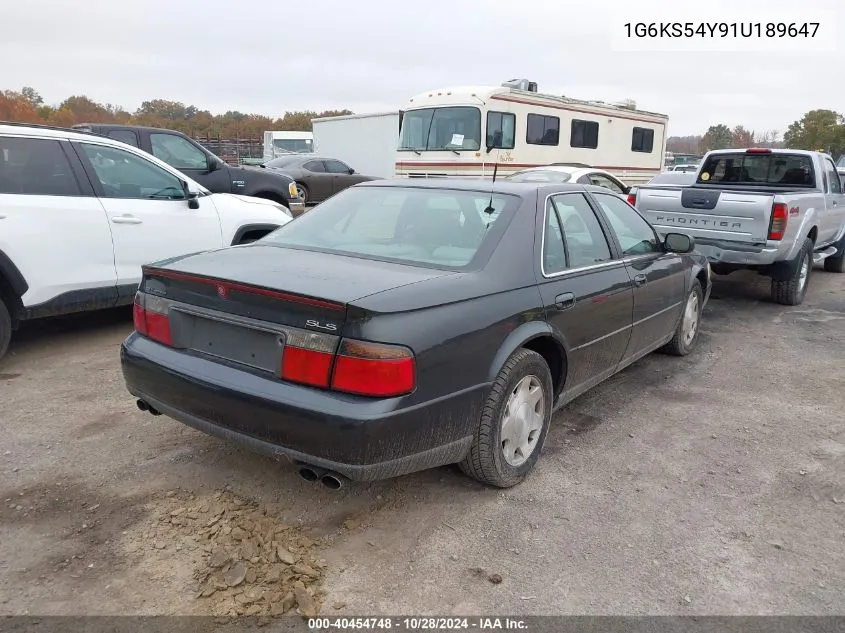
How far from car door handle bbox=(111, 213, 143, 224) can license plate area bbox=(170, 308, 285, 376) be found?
282 centimetres

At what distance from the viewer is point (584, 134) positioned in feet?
54.0

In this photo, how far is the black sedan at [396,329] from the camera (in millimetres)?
2604

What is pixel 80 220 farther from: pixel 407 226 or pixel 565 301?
pixel 565 301

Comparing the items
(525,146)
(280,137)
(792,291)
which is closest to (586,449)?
(792,291)

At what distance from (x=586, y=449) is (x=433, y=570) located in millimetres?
1517

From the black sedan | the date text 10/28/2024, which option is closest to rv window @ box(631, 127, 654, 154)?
the black sedan

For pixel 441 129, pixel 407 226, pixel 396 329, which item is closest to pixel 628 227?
pixel 407 226

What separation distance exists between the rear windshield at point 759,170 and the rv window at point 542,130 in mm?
5725

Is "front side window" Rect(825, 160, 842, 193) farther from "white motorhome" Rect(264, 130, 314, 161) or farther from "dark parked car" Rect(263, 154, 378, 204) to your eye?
"white motorhome" Rect(264, 130, 314, 161)

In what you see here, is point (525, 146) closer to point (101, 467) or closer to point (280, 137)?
point (101, 467)

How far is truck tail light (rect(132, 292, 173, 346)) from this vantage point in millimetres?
3121

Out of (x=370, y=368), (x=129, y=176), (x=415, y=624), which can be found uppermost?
(x=129, y=176)

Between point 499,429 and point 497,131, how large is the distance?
11.6 meters

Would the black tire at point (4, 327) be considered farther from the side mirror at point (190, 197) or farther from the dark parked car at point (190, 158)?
the dark parked car at point (190, 158)
